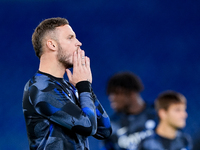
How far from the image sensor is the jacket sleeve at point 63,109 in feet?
5.73

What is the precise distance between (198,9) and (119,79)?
674 cm

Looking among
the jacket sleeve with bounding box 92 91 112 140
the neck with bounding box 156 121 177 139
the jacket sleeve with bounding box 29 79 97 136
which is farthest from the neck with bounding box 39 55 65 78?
the neck with bounding box 156 121 177 139

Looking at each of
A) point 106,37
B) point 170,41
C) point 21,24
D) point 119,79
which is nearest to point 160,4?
point 170,41

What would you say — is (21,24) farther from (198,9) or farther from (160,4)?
(198,9)

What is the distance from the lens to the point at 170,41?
959 centimetres

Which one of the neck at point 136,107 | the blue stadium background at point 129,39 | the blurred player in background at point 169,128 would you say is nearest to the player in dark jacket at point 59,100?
the blurred player in background at point 169,128

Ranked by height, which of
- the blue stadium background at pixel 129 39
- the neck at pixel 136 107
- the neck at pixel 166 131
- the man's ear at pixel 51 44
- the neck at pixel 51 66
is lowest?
the neck at pixel 51 66

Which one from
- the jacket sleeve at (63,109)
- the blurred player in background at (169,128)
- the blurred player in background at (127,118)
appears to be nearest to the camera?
the jacket sleeve at (63,109)

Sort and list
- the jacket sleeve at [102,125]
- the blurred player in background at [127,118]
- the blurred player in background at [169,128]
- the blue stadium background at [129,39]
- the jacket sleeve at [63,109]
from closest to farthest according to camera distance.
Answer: the jacket sleeve at [63,109], the jacket sleeve at [102,125], the blurred player in background at [169,128], the blurred player in background at [127,118], the blue stadium background at [129,39]

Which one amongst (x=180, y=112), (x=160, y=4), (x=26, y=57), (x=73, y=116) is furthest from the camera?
(x=160, y=4)

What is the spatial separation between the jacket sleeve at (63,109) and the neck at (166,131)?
191 centimetres

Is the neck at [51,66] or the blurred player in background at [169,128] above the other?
the blurred player in background at [169,128]

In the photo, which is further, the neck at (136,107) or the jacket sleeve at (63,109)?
the neck at (136,107)

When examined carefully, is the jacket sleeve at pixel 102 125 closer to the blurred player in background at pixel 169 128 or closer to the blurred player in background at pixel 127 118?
the blurred player in background at pixel 169 128
